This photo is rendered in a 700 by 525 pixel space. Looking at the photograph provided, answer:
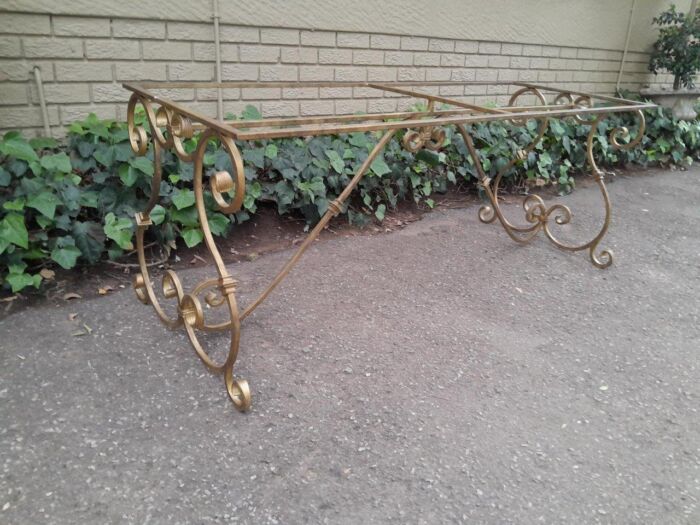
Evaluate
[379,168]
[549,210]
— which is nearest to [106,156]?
[379,168]

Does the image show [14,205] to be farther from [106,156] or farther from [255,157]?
[255,157]

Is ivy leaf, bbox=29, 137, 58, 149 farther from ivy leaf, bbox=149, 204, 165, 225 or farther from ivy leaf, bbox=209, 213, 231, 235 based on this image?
ivy leaf, bbox=209, 213, 231, 235

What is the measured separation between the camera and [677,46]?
6.08m

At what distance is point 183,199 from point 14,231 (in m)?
0.79

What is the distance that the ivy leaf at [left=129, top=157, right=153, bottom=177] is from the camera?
2.90 meters

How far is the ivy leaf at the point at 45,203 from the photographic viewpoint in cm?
258

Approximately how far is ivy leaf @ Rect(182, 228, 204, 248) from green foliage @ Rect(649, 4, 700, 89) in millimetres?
5630

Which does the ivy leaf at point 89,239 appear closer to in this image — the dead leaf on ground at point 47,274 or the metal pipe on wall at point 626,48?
the dead leaf on ground at point 47,274

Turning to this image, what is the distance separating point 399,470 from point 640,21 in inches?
251

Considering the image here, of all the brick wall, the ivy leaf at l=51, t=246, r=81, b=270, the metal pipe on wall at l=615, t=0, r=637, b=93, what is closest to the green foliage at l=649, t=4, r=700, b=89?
the metal pipe on wall at l=615, t=0, r=637, b=93

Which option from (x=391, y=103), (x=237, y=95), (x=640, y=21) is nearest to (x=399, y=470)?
(x=237, y=95)

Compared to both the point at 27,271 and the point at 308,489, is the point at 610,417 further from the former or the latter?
the point at 27,271

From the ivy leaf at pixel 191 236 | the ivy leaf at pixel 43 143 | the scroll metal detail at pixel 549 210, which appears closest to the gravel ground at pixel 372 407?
the ivy leaf at pixel 191 236

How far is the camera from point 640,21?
630 cm
